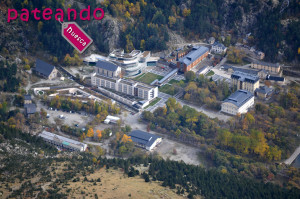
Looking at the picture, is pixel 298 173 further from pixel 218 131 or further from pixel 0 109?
pixel 0 109

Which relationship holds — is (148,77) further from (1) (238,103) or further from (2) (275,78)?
(2) (275,78)

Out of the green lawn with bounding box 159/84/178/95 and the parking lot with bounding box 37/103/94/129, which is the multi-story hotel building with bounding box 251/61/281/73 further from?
the parking lot with bounding box 37/103/94/129

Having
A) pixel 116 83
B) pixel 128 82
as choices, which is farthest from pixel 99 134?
pixel 128 82

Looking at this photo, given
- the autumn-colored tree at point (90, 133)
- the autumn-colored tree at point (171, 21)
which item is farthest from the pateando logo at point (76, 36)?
the autumn-colored tree at point (90, 133)

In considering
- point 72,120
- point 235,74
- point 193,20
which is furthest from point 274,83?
point 72,120

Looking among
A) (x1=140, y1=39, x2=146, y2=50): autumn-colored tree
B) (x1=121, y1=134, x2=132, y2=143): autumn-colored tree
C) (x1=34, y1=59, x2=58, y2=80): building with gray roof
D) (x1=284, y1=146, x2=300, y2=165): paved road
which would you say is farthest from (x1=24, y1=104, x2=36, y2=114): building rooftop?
(x1=284, y1=146, x2=300, y2=165): paved road

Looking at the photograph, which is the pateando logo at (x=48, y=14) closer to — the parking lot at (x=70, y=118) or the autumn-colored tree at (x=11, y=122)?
the parking lot at (x=70, y=118)

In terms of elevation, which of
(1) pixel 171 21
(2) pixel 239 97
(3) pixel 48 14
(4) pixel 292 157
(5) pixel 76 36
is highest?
(3) pixel 48 14
